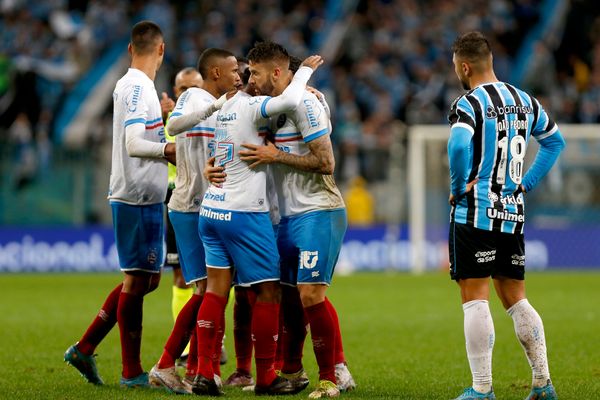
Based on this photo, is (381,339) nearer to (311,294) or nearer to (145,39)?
(311,294)

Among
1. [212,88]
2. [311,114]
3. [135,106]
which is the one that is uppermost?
[212,88]

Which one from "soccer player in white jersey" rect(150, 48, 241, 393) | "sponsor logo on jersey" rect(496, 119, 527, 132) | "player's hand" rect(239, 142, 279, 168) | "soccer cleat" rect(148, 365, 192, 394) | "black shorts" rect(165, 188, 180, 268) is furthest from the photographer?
"black shorts" rect(165, 188, 180, 268)

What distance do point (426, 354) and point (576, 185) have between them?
12.7 metres

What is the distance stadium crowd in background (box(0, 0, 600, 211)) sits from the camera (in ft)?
80.2

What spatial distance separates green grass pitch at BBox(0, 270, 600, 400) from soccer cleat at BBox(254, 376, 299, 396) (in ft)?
0.30

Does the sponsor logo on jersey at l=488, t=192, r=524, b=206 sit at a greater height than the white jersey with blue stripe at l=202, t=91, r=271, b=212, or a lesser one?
lesser

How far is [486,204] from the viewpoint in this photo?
22.5 ft

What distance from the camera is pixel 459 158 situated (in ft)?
22.0

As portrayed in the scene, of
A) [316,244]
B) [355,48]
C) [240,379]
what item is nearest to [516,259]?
[316,244]

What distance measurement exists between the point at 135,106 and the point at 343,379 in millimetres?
2497

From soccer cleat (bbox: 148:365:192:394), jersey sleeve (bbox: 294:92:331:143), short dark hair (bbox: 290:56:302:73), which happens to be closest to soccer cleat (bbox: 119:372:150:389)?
soccer cleat (bbox: 148:365:192:394)

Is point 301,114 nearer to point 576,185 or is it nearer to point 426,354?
point 426,354

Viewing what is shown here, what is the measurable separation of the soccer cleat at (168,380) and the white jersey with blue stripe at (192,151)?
1.16m

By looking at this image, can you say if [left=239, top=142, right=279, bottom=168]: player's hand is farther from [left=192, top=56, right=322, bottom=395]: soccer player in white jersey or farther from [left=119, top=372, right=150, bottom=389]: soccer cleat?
[left=119, top=372, right=150, bottom=389]: soccer cleat
